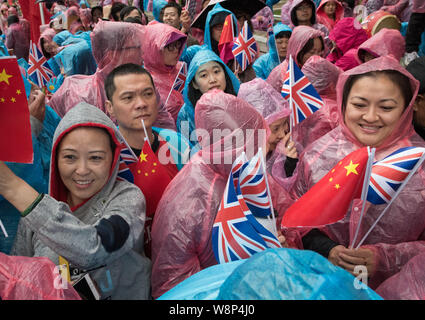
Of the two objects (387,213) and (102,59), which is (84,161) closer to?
(387,213)

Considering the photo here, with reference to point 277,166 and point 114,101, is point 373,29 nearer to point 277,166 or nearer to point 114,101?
point 277,166

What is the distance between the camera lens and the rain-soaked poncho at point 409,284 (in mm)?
1280

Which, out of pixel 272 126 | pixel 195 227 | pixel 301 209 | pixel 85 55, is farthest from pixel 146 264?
pixel 85 55

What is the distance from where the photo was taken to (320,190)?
1.62 metres

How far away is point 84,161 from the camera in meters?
1.75

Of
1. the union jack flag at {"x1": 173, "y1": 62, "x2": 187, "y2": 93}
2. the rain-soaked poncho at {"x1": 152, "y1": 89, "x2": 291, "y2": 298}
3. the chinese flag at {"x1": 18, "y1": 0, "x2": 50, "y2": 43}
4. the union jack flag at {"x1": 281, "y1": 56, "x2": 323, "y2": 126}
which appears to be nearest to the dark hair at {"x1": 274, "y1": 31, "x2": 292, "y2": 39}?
the union jack flag at {"x1": 173, "y1": 62, "x2": 187, "y2": 93}

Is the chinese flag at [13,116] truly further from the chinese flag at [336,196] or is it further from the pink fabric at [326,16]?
the pink fabric at [326,16]

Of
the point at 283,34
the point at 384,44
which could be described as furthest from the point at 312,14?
the point at 384,44

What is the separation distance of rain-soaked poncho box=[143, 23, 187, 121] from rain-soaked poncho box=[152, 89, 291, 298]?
2.17 m

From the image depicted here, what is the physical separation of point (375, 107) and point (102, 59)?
8.92 feet

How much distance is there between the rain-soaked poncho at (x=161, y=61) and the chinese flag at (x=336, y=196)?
267cm

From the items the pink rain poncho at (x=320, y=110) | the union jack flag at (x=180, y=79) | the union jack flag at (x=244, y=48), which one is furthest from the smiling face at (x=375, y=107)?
the union jack flag at (x=244, y=48)

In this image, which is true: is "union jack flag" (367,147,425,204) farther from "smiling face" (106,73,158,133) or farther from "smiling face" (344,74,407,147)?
"smiling face" (106,73,158,133)
